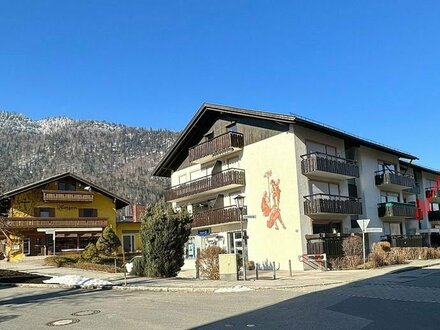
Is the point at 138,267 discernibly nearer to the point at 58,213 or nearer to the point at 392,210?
the point at 392,210

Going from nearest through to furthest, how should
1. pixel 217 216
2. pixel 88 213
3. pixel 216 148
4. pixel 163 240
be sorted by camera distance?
pixel 163 240 < pixel 217 216 < pixel 216 148 < pixel 88 213

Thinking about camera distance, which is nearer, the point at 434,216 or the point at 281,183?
the point at 281,183

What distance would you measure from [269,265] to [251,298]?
1749 cm

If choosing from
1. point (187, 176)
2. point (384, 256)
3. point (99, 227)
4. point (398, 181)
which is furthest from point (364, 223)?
point (99, 227)

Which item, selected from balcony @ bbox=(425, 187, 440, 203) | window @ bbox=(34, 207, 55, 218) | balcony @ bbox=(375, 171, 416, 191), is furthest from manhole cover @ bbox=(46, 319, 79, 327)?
window @ bbox=(34, 207, 55, 218)

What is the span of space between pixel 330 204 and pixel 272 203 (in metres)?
3.74

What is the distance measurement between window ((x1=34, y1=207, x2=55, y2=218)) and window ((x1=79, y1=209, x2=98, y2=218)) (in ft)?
12.0

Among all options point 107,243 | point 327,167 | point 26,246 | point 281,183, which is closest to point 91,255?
point 107,243

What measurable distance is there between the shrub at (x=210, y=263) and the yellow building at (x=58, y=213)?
3322cm

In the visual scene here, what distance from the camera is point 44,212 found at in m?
56.4

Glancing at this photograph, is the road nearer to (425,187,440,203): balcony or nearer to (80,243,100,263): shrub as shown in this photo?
(80,243,100,263): shrub

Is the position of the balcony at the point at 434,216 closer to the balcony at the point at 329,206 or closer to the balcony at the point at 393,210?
the balcony at the point at 393,210

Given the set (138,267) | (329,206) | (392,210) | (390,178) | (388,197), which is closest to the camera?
(138,267)

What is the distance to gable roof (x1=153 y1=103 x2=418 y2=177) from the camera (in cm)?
3145
